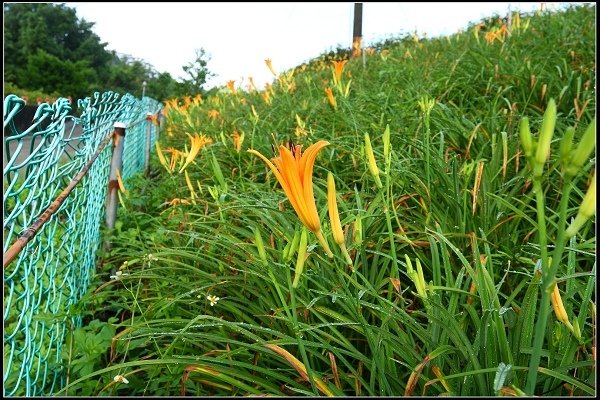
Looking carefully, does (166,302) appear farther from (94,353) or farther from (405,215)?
(405,215)

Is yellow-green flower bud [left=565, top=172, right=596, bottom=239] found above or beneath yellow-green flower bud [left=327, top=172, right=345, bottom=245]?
above

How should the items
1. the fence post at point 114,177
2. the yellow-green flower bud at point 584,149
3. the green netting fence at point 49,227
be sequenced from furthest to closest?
1. the fence post at point 114,177
2. the green netting fence at point 49,227
3. the yellow-green flower bud at point 584,149

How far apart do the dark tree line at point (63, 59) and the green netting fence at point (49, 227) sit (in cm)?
2198

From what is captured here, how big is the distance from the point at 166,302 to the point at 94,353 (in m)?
0.28

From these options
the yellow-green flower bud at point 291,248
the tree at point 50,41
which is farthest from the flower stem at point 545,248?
the tree at point 50,41

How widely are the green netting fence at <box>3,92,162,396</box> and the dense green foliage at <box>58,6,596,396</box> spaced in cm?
10

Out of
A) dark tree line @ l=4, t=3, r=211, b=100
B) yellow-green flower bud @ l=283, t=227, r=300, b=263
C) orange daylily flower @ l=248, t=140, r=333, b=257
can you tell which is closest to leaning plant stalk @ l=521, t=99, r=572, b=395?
orange daylily flower @ l=248, t=140, r=333, b=257

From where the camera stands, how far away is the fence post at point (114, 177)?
2.58m

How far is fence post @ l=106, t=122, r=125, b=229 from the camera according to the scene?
2.58m

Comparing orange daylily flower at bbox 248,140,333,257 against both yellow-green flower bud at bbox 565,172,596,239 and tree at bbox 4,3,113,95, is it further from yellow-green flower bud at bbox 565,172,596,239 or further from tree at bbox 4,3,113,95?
tree at bbox 4,3,113,95

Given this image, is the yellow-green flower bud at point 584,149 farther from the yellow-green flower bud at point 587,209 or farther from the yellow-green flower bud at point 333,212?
the yellow-green flower bud at point 333,212

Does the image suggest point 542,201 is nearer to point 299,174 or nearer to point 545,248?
point 545,248

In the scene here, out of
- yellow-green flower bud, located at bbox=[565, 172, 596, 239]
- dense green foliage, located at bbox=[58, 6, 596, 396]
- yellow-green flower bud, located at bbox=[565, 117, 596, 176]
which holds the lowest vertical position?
dense green foliage, located at bbox=[58, 6, 596, 396]

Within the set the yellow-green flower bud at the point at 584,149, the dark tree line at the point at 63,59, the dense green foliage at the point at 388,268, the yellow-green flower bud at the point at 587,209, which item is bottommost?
the dense green foliage at the point at 388,268
